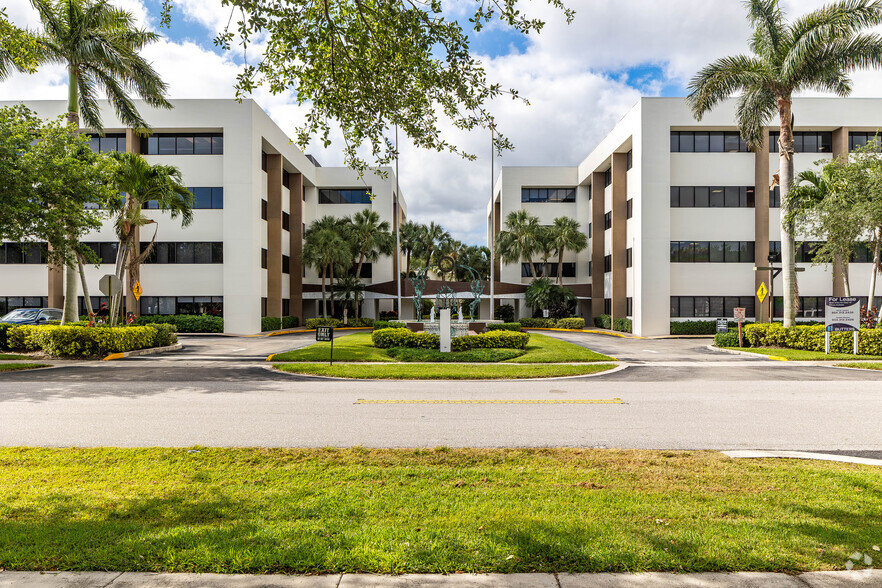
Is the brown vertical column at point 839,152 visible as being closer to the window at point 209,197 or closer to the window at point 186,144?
the window at point 209,197

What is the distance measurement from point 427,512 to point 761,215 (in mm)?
36172

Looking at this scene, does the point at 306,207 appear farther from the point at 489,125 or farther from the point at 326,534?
the point at 326,534

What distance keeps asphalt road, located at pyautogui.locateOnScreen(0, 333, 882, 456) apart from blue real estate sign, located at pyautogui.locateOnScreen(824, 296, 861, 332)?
15.5 feet

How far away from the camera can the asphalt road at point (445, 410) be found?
755 centimetres

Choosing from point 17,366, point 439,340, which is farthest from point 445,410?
point 17,366

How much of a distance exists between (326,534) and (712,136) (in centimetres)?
3713

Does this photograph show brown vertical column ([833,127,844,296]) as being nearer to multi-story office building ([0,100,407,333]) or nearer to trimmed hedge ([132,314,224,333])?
multi-story office building ([0,100,407,333])

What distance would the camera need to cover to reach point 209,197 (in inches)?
1318

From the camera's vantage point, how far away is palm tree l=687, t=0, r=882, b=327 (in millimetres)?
19969

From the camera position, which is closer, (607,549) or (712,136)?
(607,549)

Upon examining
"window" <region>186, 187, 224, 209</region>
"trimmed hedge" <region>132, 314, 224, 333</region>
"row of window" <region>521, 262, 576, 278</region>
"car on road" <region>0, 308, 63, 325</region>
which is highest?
"window" <region>186, 187, 224, 209</region>

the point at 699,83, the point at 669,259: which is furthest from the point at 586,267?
the point at 699,83

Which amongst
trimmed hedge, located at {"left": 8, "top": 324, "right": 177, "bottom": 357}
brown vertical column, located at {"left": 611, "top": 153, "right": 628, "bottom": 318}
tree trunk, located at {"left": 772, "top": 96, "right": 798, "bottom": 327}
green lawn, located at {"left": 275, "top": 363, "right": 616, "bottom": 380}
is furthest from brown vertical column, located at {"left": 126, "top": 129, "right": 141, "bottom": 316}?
tree trunk, located at {"left": 772, "top": 96, "right": 798, "bottom": 327}

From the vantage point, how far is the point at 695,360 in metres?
19.2
